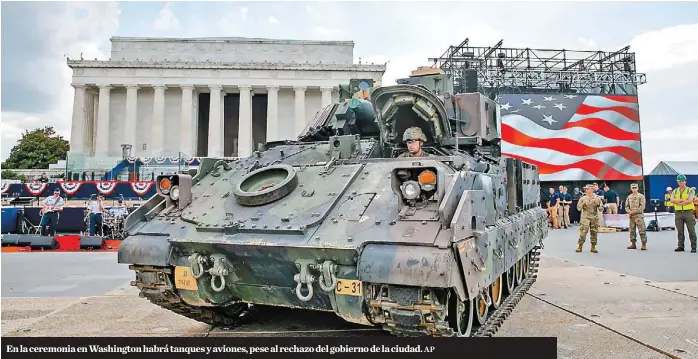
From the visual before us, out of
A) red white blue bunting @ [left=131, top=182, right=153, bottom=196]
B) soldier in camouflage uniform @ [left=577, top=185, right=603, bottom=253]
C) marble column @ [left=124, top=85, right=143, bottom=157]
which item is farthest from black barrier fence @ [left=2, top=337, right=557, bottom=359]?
marble column @ [left=124, top=85, right=143, bottom=157]

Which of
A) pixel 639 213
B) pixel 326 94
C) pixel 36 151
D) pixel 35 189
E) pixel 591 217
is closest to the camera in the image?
pixel 591 217

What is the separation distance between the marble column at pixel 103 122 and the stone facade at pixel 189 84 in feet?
0.23

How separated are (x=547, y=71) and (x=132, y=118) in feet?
99.5

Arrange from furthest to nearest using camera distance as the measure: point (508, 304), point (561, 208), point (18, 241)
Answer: point (561, 208)
point (18, 241)
point (508, 304)

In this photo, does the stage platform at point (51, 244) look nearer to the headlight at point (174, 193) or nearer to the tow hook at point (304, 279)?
the headlight at point (174, 193)

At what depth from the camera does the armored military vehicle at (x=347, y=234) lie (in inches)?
162

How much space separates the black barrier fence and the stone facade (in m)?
37.1

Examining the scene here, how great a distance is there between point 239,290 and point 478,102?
Answer: 3981mm

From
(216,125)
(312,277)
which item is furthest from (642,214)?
(216,125)

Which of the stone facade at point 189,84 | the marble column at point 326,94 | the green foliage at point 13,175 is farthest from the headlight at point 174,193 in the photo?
the marble column at point 326,94

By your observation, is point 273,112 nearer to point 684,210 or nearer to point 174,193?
point 684,210

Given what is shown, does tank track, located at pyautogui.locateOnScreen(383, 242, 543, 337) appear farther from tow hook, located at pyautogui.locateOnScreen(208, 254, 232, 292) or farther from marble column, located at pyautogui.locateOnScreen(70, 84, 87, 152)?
marble column, located at pyautogui.locateOnScreen(70, 84, 87, 152)

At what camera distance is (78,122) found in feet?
139

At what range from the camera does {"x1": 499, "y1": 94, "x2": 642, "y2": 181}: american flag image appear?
80.9 ft
